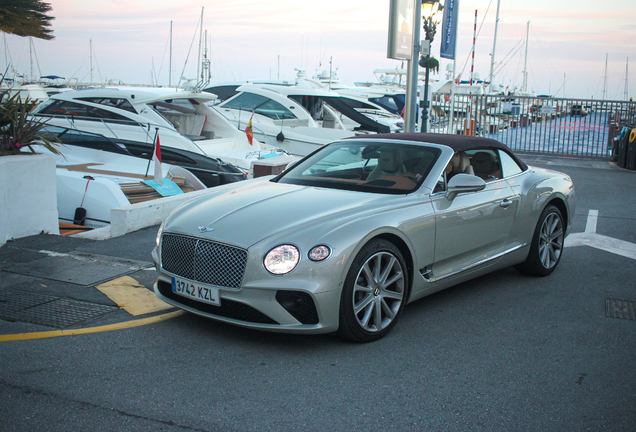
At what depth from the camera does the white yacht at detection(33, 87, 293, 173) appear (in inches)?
518

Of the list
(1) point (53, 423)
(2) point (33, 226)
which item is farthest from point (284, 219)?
(2) point (33, 226)

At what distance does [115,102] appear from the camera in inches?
547

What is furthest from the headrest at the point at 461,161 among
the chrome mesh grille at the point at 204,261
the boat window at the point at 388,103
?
the boat window at the point at 388,103

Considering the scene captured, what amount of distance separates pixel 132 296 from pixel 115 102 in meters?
9.95

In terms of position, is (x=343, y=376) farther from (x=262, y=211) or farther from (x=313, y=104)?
(x=313, y=104)

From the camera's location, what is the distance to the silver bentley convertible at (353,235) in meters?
3.86

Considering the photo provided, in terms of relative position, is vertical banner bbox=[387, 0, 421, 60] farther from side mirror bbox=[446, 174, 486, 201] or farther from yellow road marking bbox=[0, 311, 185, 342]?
yellow road marking bbox=[0, 311, 185, 342]

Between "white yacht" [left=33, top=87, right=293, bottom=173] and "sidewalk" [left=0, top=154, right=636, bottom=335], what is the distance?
5990mm

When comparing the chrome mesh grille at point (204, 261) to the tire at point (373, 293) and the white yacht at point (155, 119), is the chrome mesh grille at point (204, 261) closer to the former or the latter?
the tire at point (373, 293)

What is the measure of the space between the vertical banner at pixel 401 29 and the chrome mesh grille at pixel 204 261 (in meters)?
10.2

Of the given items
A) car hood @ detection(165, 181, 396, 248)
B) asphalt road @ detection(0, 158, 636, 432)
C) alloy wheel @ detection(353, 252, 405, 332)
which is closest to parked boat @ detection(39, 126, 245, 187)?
car hood @ detection(165, 181, 396, 248)

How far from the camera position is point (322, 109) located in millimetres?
22719

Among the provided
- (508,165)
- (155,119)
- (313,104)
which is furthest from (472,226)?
(313,104)

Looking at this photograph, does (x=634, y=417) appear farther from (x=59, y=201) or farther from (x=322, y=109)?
(x=322, y=109)
